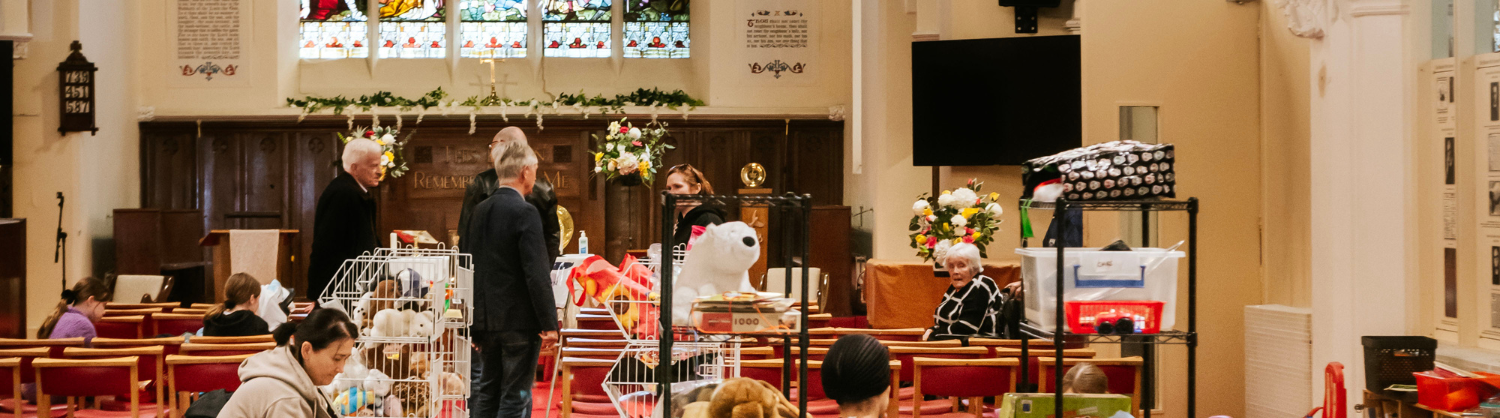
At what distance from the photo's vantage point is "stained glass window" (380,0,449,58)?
1230cm

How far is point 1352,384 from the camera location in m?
4.14

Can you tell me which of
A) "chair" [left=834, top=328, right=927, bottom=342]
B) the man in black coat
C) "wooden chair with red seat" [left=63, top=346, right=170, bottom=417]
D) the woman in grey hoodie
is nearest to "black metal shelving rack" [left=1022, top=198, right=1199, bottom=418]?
the woman in grey hoodie

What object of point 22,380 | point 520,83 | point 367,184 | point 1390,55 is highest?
point 520,83

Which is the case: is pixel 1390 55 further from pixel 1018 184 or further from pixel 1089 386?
pixel 1018 184

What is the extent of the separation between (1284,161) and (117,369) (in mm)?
5258

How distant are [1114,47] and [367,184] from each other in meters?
3.69

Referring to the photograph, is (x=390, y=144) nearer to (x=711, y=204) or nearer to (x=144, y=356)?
(x=144, y=356)

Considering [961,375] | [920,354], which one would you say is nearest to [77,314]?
[920,354]

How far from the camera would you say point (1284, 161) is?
5082 mm

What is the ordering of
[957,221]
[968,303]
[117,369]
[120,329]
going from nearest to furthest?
[117,369] < [968,303] < [120,329] < [957,221]

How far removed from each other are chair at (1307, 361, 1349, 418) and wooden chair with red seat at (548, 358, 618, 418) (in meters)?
2.55

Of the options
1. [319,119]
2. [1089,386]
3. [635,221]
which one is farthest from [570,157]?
[1089,386]

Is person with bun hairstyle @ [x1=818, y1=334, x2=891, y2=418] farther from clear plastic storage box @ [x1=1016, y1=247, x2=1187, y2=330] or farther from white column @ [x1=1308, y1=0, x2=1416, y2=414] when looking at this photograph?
white column @ [x1=1308, y1=0, x2=1416, y2=414]

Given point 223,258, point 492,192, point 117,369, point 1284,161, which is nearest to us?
point 117,369
